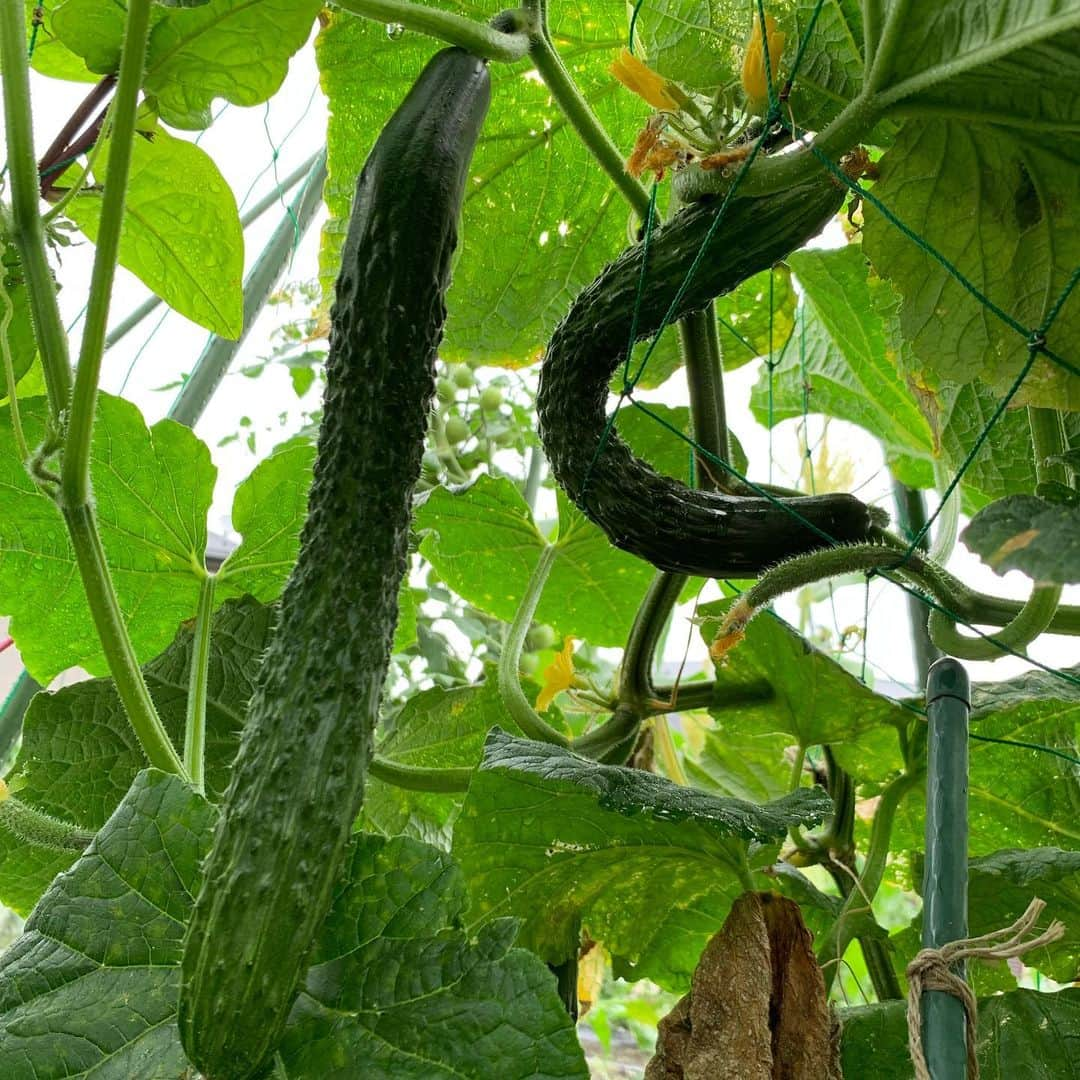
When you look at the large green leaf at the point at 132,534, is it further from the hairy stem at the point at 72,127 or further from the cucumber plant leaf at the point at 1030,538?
the cucumber plant leaf at the point at 1030,538

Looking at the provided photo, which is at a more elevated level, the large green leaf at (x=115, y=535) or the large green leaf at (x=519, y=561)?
the large green leaf at (x=519, y=561)

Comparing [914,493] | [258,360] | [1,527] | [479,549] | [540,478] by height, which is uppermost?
[258,360]

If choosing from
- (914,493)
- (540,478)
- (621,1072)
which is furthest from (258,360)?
(621,1072)

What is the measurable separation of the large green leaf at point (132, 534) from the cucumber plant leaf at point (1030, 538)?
32.3 inches

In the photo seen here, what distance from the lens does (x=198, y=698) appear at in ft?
3.39

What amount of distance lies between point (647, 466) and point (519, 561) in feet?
1.82

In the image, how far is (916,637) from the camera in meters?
1.29

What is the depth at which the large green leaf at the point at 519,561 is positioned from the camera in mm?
1329

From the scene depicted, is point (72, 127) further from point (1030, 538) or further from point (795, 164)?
point (1030, 538)

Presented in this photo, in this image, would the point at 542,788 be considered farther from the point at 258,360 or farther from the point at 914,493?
the point at 258,360

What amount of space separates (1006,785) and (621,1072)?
1681mm

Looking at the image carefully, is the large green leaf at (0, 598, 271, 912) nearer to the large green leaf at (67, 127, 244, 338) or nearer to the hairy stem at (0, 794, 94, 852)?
the hairy stem at (0, 794, 94, 852)

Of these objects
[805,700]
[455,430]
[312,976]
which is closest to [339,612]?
[312,976]

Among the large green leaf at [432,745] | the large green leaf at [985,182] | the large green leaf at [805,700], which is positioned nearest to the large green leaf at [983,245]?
the large green leaf at [985,182]
